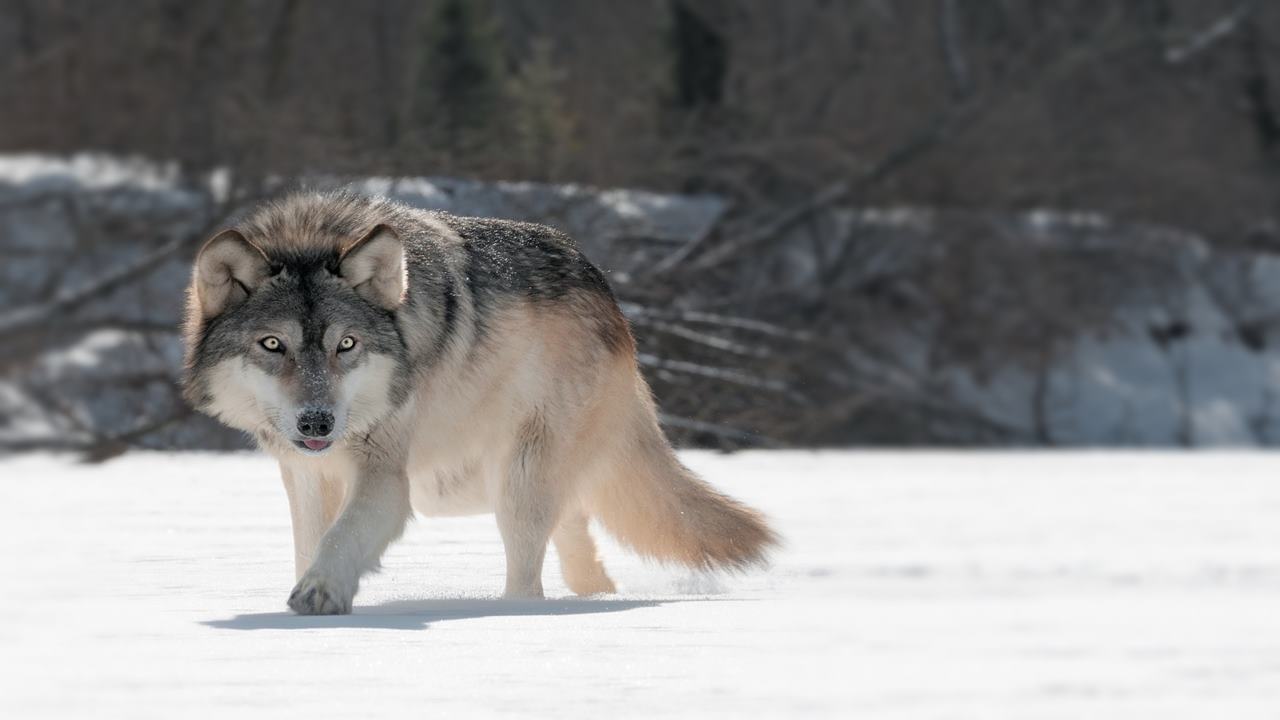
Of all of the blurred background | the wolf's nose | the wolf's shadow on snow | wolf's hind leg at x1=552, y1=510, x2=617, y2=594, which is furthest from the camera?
the blurred background

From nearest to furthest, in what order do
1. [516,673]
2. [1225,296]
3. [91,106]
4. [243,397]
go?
[516,673] < [243,397] < [91,106] < [1225,296]

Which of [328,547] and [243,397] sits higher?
[243,397]

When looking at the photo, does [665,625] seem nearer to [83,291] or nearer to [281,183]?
[281,183]

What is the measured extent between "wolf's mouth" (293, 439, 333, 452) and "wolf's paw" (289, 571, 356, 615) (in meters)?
0.37

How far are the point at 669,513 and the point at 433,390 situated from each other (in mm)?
1101

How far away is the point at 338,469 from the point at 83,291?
869cm

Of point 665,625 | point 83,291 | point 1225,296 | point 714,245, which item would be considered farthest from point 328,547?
point 1225,296

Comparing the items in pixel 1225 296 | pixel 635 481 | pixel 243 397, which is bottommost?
pixel 1225 296

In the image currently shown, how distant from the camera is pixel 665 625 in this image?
15.6 feet

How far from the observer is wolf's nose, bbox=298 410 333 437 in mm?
4781

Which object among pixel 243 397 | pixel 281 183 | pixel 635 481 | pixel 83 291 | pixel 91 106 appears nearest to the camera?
pixel 243 397

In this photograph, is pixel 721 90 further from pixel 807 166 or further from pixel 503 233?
pixel 503 233

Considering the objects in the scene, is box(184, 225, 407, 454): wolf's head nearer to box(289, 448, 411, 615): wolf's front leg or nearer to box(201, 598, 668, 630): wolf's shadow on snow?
box(289, 448, 411, 615): wolf's front leg

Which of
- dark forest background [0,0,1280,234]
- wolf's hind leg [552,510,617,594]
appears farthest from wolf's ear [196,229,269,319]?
dark forest background [0,0,1280,234]
